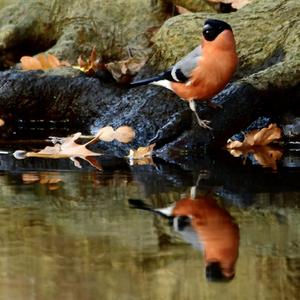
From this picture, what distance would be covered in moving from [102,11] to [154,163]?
4484 millimetres

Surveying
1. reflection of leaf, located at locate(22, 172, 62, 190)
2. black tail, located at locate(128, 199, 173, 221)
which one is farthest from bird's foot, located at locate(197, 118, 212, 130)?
black tail, located at locate(128, 199, 173, 221)

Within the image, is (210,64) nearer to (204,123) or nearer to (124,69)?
(204,123)

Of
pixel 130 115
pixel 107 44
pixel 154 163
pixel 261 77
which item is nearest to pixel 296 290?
pixel 154 163

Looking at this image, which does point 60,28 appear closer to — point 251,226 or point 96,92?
point 96,92

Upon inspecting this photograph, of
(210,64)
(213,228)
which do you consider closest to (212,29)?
(210,64)

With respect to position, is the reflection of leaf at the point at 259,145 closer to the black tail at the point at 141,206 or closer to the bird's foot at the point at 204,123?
the bird's foot at the point at 204,123

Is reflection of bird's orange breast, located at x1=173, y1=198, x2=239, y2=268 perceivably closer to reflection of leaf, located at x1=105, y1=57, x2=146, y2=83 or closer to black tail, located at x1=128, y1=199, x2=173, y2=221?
black tail, located at x1=128, y1=199, x2=173, y2=221

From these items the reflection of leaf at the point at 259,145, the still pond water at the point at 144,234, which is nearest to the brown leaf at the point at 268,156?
the reflection of leaf at the point at 259,145

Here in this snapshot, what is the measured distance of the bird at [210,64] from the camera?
234 inches

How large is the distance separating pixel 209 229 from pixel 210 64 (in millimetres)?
2606

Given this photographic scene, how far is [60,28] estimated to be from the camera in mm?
9977

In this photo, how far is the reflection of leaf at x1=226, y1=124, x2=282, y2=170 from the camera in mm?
5965

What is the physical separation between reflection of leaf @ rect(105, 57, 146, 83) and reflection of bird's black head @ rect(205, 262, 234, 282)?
504 centimetres

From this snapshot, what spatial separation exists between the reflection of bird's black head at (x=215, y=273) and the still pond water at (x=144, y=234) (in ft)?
0.06
